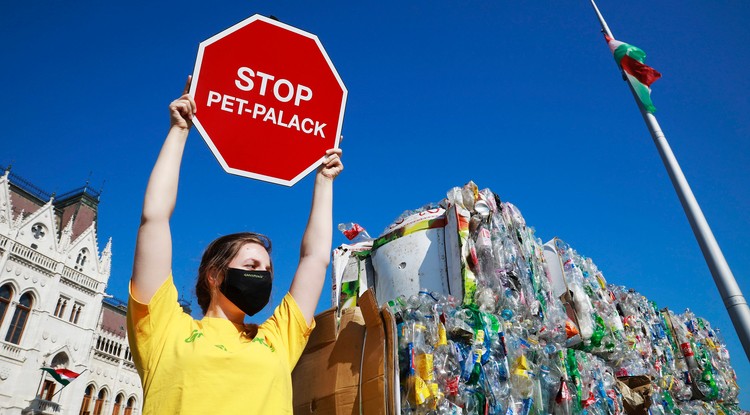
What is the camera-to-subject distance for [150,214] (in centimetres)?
121

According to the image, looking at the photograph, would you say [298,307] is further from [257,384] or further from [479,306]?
[479,306]

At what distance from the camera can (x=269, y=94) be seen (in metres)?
1.49

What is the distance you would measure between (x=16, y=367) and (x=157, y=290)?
895 inches

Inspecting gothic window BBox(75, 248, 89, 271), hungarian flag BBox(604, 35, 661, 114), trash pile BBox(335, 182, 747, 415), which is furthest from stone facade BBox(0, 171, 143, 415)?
hungarian flag BBox(604, 35, 661, 114)

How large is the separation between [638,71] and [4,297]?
22766mm

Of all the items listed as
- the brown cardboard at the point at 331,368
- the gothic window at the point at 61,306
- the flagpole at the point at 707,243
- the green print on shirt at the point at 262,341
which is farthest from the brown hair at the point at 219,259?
the gothic window at the point at 61,306

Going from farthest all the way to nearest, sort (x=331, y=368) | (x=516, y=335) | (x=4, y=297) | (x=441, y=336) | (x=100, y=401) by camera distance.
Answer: (x=100, y=401)
(x=4, y=297)
(x=516, y=335)
(x=441, y=336)
(x=331, y=368)

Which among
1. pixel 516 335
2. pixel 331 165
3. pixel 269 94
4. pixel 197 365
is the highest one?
pixel 269 94

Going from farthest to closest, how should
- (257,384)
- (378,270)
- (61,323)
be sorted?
(61,323) → (378,270) → (257,384)

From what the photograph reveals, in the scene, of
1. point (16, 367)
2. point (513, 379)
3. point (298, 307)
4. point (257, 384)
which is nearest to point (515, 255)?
point (513, 379)

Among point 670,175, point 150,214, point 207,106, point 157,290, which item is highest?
point 670,175

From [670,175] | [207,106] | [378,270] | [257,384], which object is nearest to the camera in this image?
[257,384]

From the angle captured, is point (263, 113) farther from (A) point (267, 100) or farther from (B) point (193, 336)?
(B) point (193, 336)

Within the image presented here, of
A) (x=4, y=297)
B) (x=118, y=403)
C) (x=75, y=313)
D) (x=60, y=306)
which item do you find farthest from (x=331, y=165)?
(x=118, y=403)
